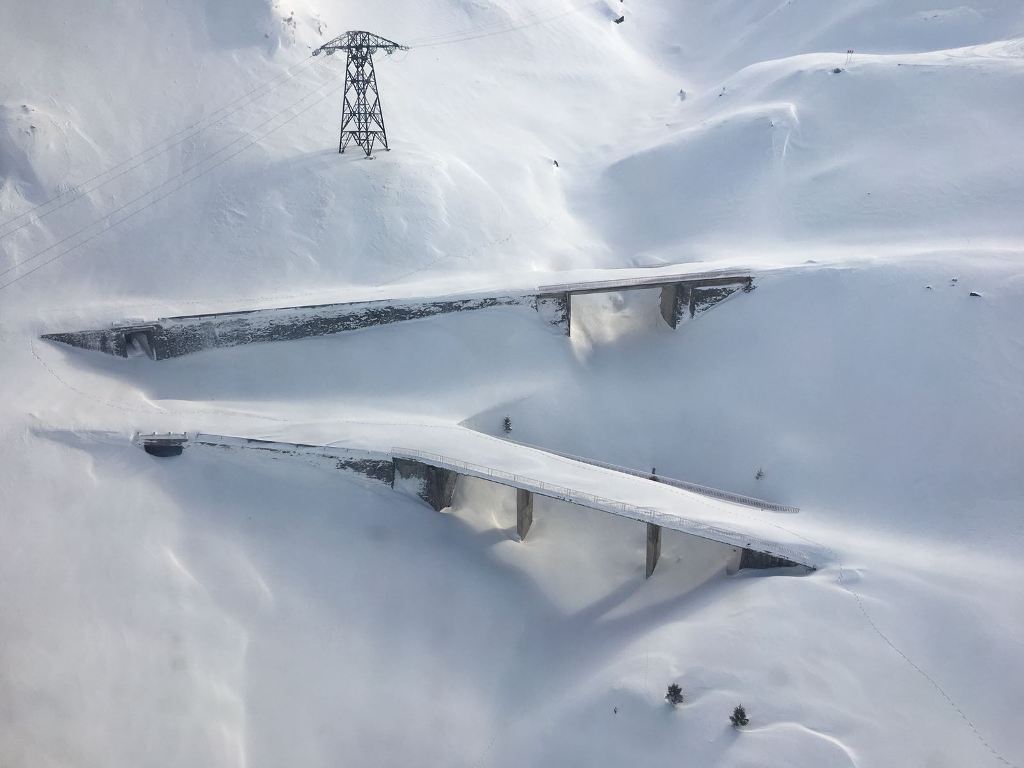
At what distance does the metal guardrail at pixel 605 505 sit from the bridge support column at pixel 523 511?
44.9 inches

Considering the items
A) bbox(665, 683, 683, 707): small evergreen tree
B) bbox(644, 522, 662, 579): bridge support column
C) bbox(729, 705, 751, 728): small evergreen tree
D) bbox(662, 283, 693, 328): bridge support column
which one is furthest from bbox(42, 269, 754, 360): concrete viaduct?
bbox(729, 705, 751, 728): small evergreen tree

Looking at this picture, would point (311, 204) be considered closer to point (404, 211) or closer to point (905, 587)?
point (404, 211)

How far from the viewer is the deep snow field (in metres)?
29.1

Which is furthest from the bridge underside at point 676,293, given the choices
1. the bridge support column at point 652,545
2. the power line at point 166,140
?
the power line at point 166,140

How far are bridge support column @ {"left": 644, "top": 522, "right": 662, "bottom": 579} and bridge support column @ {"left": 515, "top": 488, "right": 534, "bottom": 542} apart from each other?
5216mm

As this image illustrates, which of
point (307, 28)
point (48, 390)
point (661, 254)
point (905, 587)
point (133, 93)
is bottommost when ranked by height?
point (905, 587)

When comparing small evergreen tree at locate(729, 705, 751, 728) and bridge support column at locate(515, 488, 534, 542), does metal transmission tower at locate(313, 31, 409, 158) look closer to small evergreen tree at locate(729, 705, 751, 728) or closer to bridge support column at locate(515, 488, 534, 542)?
bridge support column at locate(515, 488, 534, 542)

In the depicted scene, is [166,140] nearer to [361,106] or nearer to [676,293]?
[361,106]

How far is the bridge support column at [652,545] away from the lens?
3450 cm

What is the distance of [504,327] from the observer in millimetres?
43406

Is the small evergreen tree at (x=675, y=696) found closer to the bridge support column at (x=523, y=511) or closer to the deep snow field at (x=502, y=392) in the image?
the deep snow field at (x=502, y=392)

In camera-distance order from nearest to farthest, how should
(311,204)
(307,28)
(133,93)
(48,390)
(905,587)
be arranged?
(905,587)
(48,390)
(311,204)
(133,93)
(307,28)

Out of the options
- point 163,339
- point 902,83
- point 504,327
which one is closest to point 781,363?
point 504,327

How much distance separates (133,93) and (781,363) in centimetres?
3969
